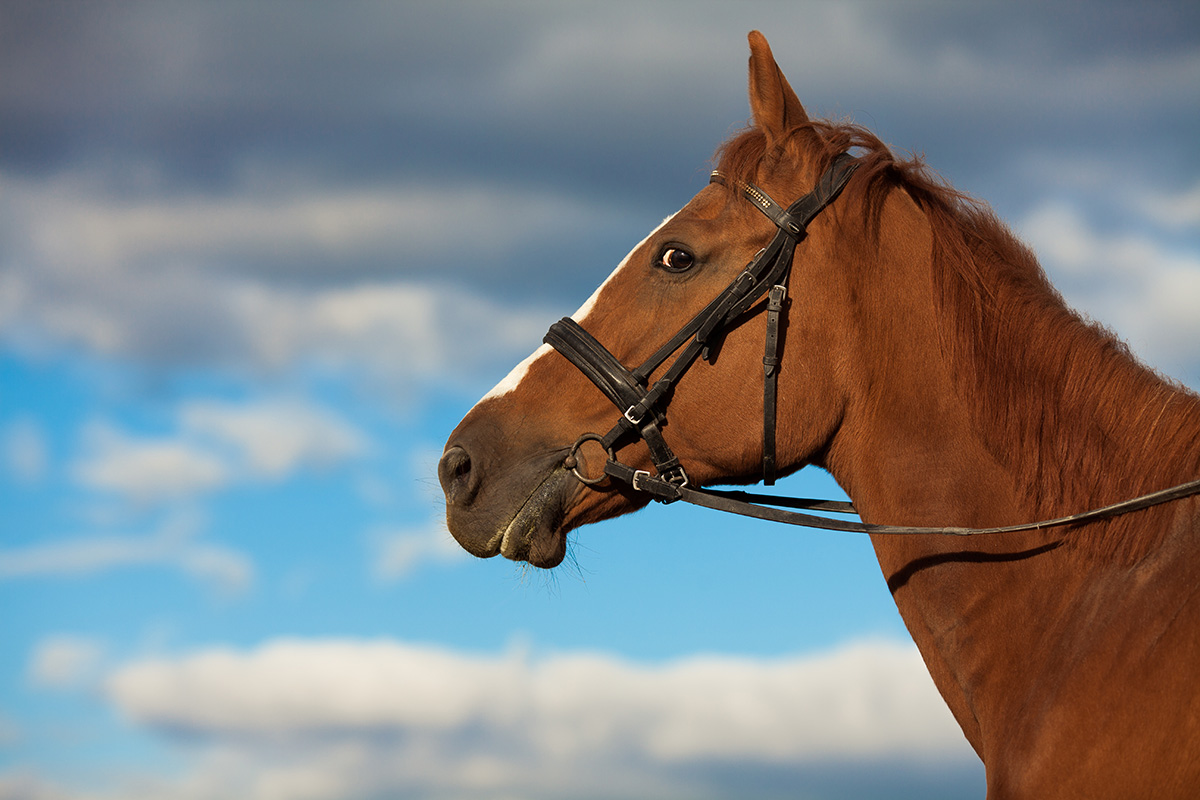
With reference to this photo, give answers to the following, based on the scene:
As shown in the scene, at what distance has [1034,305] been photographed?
159 inches

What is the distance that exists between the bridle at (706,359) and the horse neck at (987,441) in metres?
0.33

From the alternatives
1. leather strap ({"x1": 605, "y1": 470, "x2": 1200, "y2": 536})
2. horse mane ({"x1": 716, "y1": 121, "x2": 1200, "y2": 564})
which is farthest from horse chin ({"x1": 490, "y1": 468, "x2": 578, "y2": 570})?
horse mane ({"x1": 716, "y1": 121, "x2": 1200, "y2": 564})

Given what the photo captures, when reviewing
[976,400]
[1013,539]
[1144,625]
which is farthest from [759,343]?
[1144,625]

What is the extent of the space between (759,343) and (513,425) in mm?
1185

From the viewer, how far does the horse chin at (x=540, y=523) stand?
4469 mm

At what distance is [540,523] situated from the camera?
449cm

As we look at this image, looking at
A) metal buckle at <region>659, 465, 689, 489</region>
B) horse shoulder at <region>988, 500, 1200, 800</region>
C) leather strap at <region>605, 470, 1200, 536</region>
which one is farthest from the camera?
metal buckle at <region>659, 465, 689, 489</region>

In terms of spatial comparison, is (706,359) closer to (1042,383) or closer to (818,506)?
(818,506)

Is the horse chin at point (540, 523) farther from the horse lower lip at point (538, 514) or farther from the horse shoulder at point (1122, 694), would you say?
the horse shoulder at point (1122, 694)

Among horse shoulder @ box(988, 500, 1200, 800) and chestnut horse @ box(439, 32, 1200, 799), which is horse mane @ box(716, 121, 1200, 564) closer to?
chestnut horse @ box(439, 32, 1200, 799)

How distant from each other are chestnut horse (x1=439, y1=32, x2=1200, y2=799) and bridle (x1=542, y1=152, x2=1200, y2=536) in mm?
38

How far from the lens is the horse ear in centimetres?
448

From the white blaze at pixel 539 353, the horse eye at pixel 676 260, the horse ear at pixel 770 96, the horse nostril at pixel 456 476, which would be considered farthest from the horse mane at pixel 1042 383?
the horse nostril at pixel 456 476

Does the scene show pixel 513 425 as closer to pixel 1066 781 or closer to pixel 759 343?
pixel 759 343
